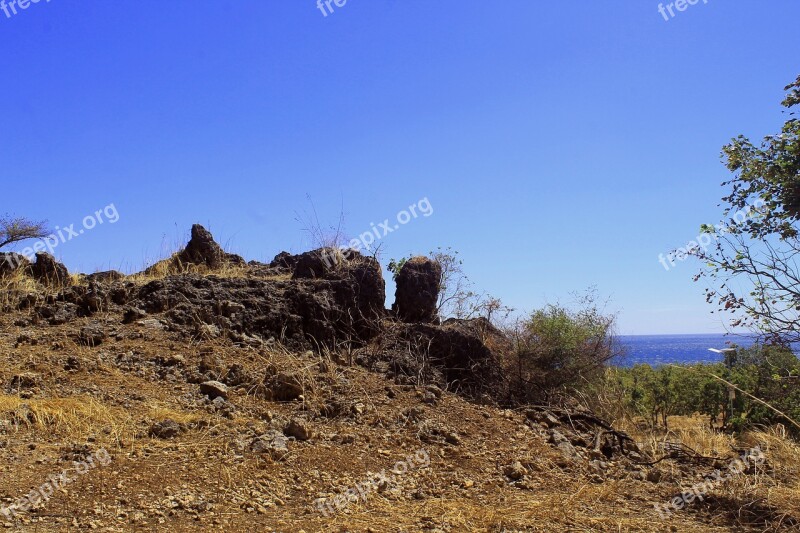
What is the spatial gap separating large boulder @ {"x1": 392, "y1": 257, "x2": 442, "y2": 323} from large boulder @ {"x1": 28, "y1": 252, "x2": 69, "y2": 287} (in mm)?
5057

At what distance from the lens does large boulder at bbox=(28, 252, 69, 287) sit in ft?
31.3

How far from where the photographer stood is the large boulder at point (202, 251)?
10.3 meters

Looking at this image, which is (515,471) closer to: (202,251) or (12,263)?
(202,251)

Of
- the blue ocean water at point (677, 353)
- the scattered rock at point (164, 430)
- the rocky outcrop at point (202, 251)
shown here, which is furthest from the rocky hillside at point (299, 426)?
the blue ocean water at point (677, 353)

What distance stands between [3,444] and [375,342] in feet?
14.5

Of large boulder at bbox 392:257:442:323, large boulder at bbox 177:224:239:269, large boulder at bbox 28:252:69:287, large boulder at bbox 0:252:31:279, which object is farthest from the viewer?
large boulder at bbox 177:224:239:269

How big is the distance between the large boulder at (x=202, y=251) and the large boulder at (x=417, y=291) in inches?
123

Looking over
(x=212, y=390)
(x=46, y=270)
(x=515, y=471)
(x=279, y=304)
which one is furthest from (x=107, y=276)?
(x=515, y=471)

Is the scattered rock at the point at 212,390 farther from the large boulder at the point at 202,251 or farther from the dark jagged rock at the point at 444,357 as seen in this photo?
the large boulder at the point at 202,251

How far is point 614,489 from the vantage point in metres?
5.32

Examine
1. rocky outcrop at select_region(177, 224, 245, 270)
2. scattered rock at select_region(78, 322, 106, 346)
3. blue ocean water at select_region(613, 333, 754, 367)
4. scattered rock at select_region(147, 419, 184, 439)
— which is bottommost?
blue ocean water at select_region(613, 333, 754, 367)

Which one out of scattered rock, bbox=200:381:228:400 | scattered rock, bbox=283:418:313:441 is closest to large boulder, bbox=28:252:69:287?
scattered rock, bbox=200:381:228:400

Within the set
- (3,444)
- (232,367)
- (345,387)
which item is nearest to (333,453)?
(345,387)

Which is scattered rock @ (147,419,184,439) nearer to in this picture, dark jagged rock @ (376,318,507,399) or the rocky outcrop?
dark jagged rock @ (376,318,507,399)
